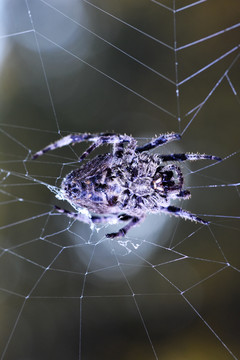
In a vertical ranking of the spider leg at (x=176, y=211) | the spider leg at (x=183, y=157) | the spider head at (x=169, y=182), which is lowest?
the spider leg at (x=176, y=211)

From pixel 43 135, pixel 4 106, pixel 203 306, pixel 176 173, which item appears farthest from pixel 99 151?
pixel 176 173

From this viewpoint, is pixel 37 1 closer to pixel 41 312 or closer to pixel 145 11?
pixel 145 11

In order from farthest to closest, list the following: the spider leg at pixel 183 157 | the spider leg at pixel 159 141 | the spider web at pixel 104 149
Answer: the spider web at pixel 104 149, the spider leg at pixel 159 141, the spider leg at pixel 183 157

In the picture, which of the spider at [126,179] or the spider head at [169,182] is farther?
the spider head at [169,182]

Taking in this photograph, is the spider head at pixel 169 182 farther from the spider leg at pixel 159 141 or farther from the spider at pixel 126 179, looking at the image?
the spider leg at pixel 159 141

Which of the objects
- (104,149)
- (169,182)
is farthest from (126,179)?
(104,149)

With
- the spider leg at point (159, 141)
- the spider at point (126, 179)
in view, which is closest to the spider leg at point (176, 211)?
the spider at point (126, 179)

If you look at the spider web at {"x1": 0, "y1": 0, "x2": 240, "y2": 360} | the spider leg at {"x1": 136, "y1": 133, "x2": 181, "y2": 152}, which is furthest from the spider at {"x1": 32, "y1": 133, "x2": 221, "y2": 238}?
the spider web at {"x1": 0, "y1": 0, "x2": 240, "y2": 360}
